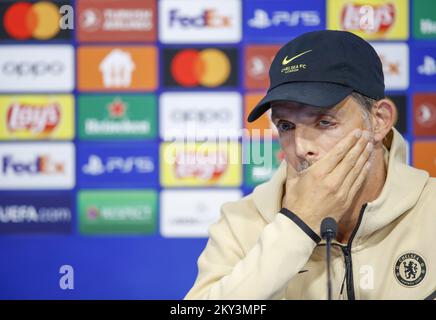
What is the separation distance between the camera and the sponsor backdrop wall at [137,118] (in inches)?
90.3

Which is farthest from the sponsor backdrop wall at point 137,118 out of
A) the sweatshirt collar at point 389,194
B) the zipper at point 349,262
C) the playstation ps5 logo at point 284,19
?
the zipper at point 349,262

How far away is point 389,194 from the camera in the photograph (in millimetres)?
1285

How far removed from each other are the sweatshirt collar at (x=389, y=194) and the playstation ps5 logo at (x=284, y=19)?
1007 millimetres

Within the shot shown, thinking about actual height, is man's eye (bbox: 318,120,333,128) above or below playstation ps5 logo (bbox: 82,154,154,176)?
above

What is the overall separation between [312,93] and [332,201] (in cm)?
21

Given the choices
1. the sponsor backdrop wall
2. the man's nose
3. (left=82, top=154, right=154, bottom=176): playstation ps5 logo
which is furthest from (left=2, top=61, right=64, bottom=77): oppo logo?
the man's nose

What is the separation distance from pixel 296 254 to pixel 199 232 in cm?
119

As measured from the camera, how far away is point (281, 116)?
4.10 feet

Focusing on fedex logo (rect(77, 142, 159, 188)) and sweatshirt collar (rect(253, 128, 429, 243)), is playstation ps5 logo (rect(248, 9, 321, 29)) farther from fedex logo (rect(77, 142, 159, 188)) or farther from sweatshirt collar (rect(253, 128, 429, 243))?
sweatshirt collar (rect(253, 128, 429, 243))

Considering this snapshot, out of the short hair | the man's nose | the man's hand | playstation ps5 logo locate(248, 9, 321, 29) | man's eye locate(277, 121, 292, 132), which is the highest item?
playstation ps5 logo locate(248, 9, 321, 29)

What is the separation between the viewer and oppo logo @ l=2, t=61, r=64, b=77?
2.33m

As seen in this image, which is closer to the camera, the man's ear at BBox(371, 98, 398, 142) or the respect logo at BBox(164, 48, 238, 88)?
the man's ear at BBox(371, 98, 398, 142)

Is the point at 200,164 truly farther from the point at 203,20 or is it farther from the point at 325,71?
the point at 325,71

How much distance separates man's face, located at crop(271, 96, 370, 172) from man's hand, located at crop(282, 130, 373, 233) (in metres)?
0.03
